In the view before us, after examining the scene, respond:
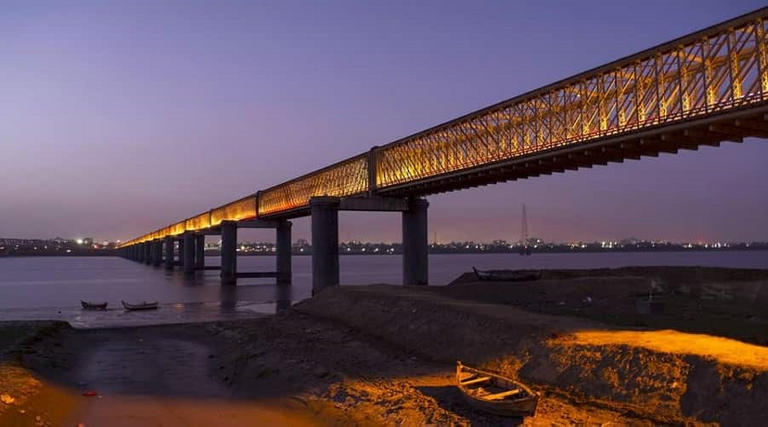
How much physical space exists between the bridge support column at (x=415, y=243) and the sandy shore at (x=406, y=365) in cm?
2255

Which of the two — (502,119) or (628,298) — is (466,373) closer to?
(628,298)

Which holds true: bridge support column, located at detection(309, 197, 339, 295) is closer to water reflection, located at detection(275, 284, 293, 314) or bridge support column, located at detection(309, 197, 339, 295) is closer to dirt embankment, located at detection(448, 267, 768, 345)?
water reflection, located at detection(275, 284, 293, 314)

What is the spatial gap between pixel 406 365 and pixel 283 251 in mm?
90166

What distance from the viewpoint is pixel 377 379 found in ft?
76.1

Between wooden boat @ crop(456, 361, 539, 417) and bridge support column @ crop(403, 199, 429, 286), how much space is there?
Answer: 144 ft

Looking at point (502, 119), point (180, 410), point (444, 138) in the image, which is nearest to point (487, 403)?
point (180, 410)

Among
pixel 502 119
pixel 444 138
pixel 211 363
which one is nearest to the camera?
pixel 211 363

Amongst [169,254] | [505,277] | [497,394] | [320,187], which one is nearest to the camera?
[497,394]

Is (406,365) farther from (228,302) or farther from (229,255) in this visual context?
(229,255)

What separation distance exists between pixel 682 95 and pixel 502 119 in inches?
721

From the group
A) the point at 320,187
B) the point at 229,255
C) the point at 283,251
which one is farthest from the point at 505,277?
the point at 229,255

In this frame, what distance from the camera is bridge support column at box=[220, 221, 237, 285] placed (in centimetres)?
11256

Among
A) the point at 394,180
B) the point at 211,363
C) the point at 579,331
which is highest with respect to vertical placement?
the point at 394,180

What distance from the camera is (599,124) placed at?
38469mm
